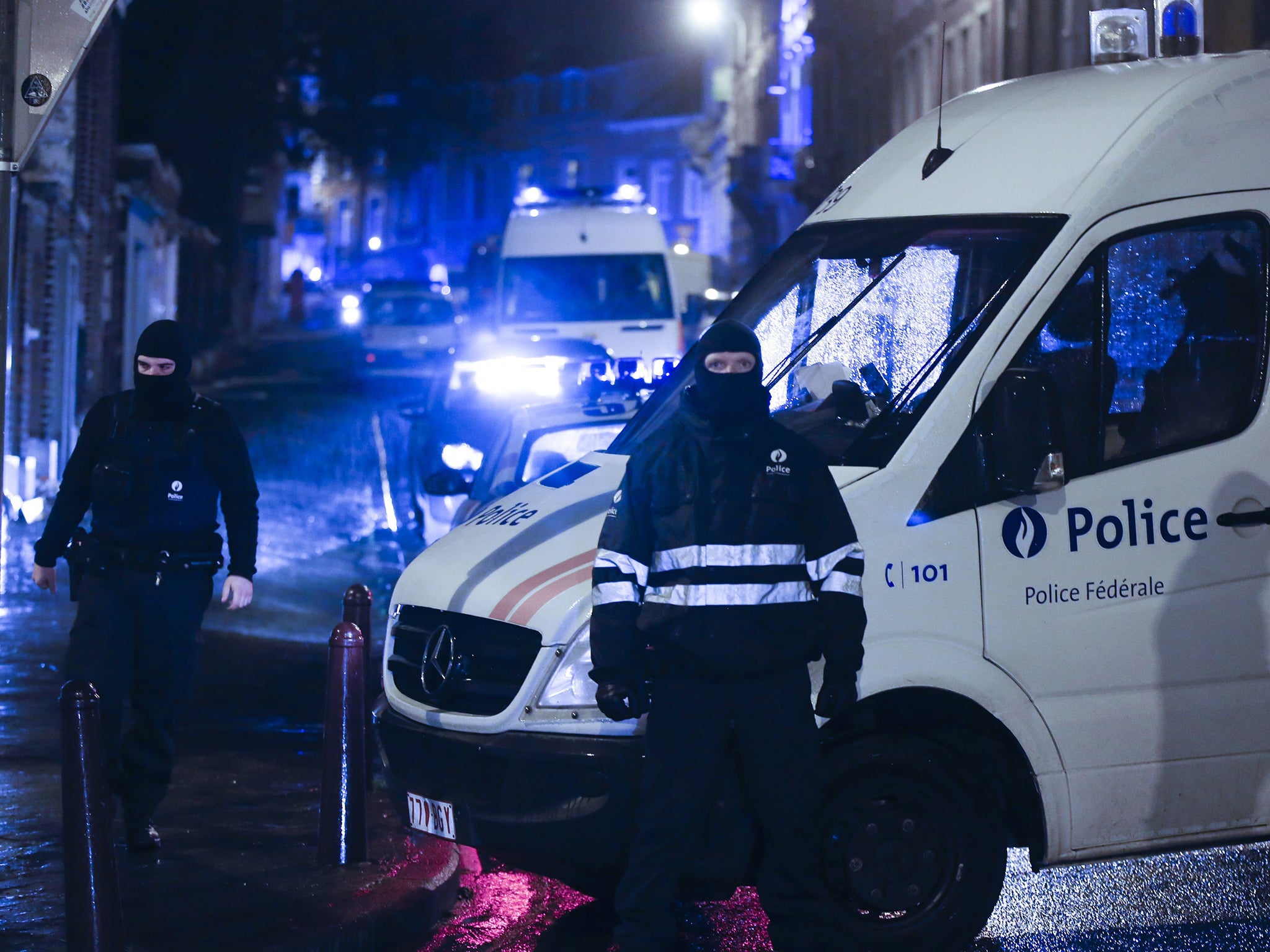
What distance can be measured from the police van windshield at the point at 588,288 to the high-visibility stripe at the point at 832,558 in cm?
1634

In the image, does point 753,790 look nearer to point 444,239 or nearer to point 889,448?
point 889,448

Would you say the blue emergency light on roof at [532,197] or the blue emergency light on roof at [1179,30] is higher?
the blue emergency light on roof at [532,197]

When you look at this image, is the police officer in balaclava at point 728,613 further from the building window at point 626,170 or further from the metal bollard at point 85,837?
the building window at point 626,170

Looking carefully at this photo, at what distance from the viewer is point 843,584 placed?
188 inches

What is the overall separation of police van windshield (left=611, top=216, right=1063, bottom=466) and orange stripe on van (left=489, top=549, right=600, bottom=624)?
835mm

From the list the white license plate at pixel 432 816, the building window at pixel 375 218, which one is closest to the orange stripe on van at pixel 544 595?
the white license plate at pixel 432 816

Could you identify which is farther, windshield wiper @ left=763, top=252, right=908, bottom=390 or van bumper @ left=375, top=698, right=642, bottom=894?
windshield wiper @ left=763, top=252, right=908, bottom=390

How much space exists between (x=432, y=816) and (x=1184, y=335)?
9.45 ft

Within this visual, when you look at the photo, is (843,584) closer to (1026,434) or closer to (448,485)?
(1026,434)

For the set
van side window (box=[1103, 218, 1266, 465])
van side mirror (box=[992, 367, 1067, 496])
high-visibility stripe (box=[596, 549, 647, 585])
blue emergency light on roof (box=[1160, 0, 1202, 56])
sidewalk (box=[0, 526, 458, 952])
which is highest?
blue emergency light on roof (box=[1160, 0, 1202, 56])

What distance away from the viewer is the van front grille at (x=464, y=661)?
520cm

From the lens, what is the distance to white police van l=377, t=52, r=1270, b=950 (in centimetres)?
511

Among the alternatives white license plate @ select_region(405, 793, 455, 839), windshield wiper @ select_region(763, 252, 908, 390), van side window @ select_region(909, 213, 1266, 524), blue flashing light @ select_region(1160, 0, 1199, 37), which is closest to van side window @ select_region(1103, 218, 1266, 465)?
van side window @ select_region(909, 213, 1266, 524)

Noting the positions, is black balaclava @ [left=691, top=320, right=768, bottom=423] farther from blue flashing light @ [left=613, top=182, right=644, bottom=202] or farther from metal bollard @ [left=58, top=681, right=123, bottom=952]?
blue flashing light @ [left=613, top=182, right=644, bottom=202]
